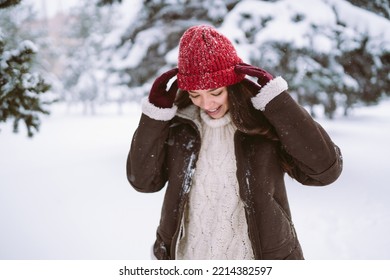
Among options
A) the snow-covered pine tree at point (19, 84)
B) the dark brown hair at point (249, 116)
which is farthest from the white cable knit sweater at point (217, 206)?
the snow-covered pine tree at point (19, 84)

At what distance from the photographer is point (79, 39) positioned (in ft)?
97.6

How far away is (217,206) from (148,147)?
50 cm

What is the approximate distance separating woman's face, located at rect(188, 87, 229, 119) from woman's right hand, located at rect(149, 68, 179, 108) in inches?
5.3

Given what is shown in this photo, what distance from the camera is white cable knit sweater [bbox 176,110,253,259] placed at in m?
1.75

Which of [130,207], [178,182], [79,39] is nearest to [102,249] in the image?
[130,207]

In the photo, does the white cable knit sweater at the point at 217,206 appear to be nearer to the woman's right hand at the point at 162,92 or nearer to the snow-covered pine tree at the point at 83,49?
the woman's right hand at the point at 162,92

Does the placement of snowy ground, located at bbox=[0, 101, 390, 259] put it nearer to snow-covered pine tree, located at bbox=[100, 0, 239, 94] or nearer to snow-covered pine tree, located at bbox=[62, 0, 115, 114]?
snow-covered pine tree, located at bbox=[100, 0, 239, 94]

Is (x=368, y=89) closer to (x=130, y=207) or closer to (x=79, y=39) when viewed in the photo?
(x=130, y=207)

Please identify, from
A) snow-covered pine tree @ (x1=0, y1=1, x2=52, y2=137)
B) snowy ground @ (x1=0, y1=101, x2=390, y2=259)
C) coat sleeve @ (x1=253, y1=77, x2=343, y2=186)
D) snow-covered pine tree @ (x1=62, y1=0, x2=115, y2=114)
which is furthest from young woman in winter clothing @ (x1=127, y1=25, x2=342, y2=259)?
snow-covered pine tree @ (x1=62, y1=0, x2=115, y2=114)

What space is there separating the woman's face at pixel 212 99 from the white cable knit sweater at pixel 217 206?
7cm

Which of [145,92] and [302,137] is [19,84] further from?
[145,92]

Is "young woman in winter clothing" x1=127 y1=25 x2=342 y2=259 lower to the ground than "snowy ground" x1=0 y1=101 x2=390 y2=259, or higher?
higher

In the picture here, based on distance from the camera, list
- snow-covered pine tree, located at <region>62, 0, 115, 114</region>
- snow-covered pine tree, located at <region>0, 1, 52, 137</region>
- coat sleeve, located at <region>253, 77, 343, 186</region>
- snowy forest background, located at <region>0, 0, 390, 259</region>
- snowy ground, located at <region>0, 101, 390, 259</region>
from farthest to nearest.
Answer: snow-covered pine tree, located at <region>62, 0, 115, 114</region> → snowy ground, located at <region>0, 101, 390, 259</region> → snowy forest background, located at <region>0, 0, 390, 259</region> → snow-covered pine tree, located at <region>0, 1, 52, 137</region> → coat sleeve, located at <region>253, 77, 343, 186</region>

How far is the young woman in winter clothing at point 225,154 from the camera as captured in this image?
1.64m
